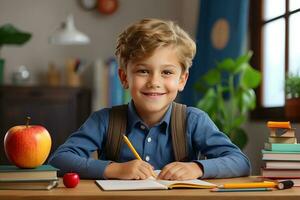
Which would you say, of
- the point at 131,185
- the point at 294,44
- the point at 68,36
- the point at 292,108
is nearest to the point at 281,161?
the point at 131,185

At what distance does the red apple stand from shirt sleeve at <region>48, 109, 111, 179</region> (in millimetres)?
190

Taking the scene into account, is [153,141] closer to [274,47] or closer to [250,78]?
[250,78]

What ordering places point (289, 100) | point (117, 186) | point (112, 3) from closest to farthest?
point (117, 186)
point (289, 100)
point (112, 3)

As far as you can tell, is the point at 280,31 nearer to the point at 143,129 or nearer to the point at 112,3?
the point at 112,3

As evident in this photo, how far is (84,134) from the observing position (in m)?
1.75

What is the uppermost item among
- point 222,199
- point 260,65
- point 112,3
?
point 112,3

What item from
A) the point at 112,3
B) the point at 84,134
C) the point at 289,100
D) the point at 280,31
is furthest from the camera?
the point at 112,3

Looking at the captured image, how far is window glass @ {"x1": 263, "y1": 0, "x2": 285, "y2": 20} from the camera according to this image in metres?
4.16

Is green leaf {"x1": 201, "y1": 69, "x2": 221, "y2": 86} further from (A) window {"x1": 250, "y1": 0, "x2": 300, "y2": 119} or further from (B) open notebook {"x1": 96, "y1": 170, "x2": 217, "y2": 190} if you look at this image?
(B) open notebook {"x1": 96, "y1": 170, "x2": 217, "y2": 190}

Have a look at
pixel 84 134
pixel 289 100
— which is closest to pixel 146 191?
pixel 84 134

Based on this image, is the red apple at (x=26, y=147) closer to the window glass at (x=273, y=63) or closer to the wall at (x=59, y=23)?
the window glass at (x=273, y=63)

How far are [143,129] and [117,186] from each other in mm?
556

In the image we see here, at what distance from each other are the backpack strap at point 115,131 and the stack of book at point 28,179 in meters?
0.49

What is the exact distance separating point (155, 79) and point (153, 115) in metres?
0.18
